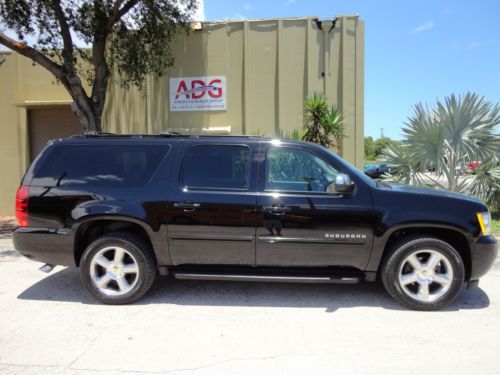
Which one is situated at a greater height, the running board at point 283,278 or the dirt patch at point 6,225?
the running board at point 283,278

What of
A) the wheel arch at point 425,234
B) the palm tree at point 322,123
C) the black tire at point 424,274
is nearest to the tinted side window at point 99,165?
the wheel arch at point 425,234

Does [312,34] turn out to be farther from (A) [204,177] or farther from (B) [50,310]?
(B) [50,310]

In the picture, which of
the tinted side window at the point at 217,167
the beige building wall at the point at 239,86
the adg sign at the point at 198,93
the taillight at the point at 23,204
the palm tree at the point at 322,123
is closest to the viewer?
the tinted side window at the point at 217,167

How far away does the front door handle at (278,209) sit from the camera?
166 inches

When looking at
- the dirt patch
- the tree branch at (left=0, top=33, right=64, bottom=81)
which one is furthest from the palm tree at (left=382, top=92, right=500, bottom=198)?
the dirt patch

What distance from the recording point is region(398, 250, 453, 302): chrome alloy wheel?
13.7ft

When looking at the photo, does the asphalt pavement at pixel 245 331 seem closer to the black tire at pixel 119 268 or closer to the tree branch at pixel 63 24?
the black tire at pixel 119 268

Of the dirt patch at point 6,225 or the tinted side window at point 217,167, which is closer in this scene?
the tinted side window at point 217,167

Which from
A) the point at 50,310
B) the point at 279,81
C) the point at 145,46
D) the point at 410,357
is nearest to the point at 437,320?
the point at 410,357

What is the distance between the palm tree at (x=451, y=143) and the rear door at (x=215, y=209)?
17.8 ft

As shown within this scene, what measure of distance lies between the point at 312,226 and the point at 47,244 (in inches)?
117

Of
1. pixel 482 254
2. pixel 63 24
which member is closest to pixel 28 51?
pixel 63 24

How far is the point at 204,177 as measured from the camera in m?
4.41

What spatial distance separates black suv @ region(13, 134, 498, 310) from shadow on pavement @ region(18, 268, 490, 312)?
13.3 inches
